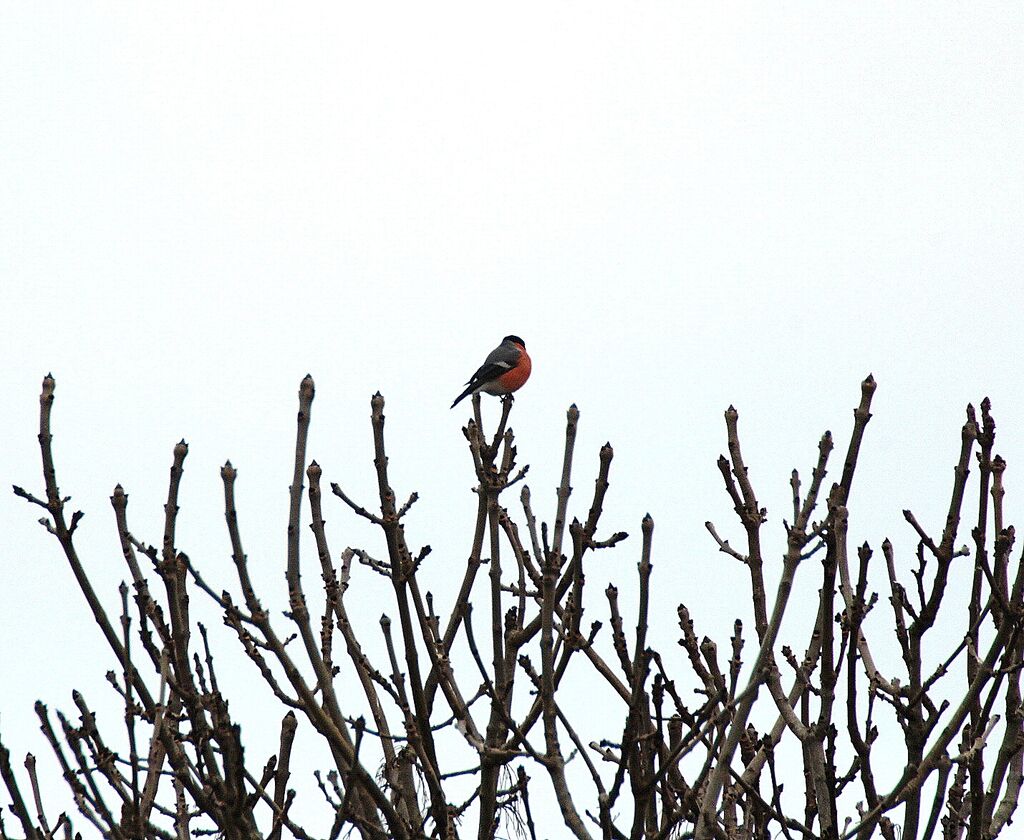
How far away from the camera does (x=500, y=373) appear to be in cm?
1323

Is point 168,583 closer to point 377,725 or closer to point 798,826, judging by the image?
point 377,725


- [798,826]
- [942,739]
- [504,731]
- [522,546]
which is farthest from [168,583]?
[942,739]

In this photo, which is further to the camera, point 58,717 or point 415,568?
point 415,568

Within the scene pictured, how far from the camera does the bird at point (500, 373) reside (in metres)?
13.2

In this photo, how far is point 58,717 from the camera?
12.2ft

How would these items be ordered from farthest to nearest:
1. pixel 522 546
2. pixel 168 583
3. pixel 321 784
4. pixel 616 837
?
pixel 522 546 → pixel 321 784 → pixel 168 583 → pixel 616 837

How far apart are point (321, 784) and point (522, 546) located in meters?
1.22

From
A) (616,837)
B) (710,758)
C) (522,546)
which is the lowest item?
(616,837)

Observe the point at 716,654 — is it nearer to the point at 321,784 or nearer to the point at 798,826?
the point at 798,826

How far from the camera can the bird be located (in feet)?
43.3

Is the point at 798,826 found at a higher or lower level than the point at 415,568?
lower

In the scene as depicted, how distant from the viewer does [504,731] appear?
4.19m

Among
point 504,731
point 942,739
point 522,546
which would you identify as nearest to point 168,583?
point 504,731

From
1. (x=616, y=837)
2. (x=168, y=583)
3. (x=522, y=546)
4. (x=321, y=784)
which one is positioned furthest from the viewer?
(x=522, y=546)
